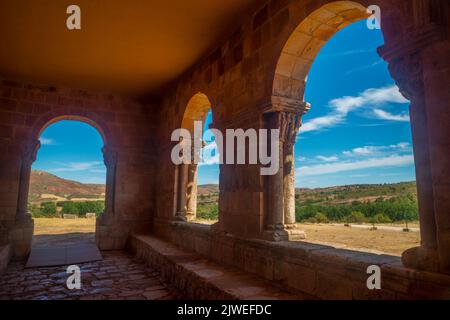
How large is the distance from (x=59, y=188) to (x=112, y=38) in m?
46.7

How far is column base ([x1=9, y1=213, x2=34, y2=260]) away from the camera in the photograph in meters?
6.05

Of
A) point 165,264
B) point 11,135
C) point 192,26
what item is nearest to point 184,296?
point 165,264

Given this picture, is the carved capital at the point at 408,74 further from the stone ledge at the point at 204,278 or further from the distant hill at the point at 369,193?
the distant hill at the point at 369,193

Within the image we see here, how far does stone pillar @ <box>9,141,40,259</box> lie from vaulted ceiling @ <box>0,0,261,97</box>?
160 centimetres

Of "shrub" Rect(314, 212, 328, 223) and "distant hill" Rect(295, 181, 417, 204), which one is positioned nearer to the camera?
"shrub" Rect(314, 212, 328, 223)

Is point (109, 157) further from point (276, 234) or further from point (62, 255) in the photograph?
point (276, 234)

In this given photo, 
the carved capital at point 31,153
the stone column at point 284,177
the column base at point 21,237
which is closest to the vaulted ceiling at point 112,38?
the carved capital at point 31,153

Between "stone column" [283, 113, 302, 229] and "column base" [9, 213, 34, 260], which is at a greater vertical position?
"stone column" [283, 113, 302, 229]

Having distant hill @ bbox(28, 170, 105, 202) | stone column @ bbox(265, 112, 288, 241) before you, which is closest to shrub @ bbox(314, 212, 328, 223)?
stone column @ bbox(265, 112, 288, 241)

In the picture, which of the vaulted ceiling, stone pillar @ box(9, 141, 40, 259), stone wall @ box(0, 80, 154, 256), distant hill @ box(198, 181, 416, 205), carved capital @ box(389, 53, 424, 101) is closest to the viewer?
carved capital @ box(389, 53, 424, 101)

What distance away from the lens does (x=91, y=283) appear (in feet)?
14.0

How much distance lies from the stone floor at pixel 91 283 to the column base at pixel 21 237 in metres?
0.50

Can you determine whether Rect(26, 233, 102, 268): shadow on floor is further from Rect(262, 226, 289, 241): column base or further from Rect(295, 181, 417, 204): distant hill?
Rect(295, 181, 417, 204): distant hill

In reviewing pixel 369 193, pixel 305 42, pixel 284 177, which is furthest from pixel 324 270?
pixel 369 193
